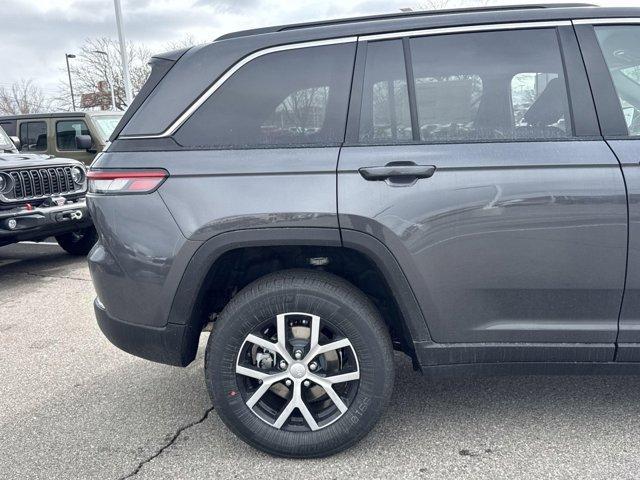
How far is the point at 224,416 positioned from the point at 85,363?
5.25 ft

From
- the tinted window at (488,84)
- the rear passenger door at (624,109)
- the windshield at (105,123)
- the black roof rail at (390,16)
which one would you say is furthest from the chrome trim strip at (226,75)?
the windshield at (105,123)

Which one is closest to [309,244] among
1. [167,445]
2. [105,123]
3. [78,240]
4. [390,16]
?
[390,16]

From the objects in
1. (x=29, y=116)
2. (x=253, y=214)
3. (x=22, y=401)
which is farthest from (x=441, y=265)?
(x=29, y=116)

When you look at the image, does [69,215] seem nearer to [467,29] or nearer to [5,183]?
[5,183]

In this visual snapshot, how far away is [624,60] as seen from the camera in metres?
2.34

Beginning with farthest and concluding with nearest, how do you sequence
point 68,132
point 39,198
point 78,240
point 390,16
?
point 68,132, point 78,240, point 39,198, point 390,16

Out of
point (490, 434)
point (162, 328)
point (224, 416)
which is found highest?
point (162, 328)

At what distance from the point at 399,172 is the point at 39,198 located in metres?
5.09

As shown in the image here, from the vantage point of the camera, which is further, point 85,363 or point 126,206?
point 85,363

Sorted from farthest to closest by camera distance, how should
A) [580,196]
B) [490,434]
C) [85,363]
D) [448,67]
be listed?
[85,363], [490,434], [448,67], [580,196]

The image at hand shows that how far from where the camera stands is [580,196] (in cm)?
219

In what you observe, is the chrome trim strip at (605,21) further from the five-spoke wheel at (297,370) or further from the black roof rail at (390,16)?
the five-spoke wheel at (297,370)

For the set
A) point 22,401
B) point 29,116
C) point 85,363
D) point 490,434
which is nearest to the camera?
point 490,434

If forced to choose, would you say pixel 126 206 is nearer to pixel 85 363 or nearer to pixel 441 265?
pixel 441 265
